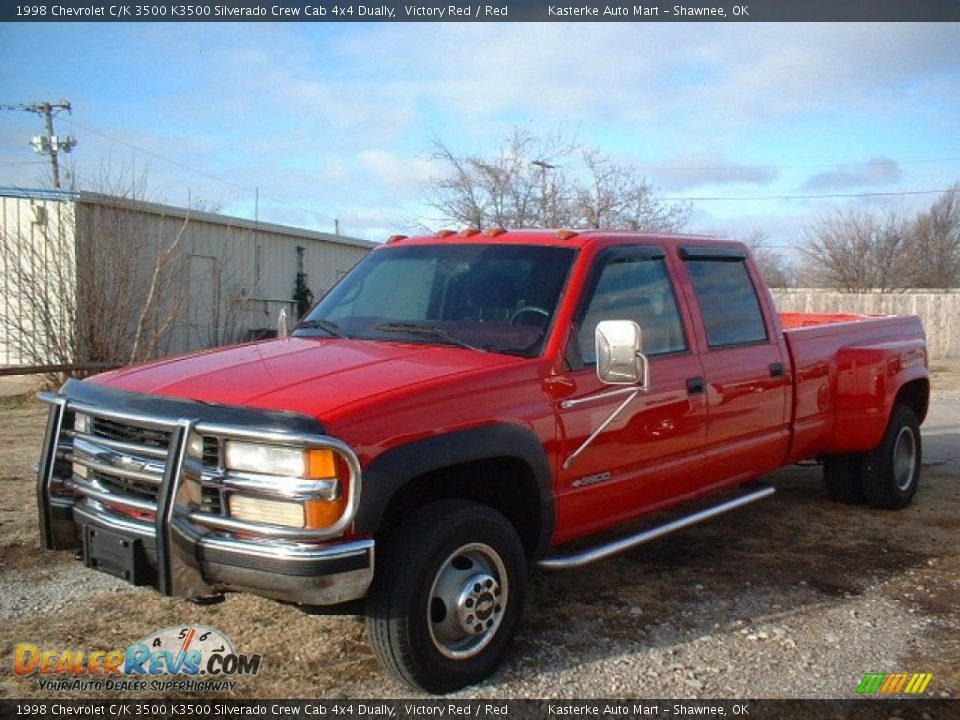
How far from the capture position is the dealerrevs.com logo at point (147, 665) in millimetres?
3645

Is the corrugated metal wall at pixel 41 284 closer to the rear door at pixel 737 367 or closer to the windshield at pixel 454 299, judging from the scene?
the windshield at pixel 454 299

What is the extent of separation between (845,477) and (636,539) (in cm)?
305

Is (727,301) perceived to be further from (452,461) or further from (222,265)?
(222,265)

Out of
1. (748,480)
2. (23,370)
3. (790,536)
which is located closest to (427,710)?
(748,480)

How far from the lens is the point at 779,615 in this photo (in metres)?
4.50

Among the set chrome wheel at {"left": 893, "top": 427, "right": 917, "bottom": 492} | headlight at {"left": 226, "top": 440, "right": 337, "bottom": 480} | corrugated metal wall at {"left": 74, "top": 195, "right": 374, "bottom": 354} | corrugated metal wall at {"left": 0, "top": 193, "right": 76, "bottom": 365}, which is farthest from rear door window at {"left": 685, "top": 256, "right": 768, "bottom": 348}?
corrugated metal wall at {"left": 0, "top": 193, "right": 76, "bottom": 365}

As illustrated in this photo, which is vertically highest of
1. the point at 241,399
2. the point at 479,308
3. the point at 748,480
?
the point at 479,308

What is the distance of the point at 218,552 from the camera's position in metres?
3.17

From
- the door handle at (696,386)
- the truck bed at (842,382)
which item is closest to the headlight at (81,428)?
the door handle at (696,386)

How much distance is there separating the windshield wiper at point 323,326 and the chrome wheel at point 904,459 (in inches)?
171

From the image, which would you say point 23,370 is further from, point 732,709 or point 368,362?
point 732,709

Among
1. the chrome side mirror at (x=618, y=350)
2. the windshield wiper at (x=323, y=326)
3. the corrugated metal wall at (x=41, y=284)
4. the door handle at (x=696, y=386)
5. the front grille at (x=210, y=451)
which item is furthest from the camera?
the corrugated metal wall at (x=41, y=284)

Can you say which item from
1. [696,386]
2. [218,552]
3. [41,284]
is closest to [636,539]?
[696,386]

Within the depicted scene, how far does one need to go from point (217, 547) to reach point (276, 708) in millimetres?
753
